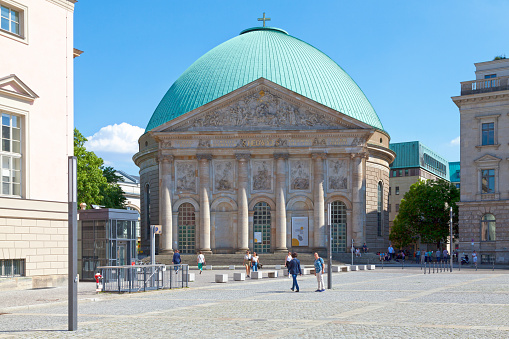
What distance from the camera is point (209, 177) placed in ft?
239

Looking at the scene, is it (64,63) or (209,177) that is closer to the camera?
(64,63)

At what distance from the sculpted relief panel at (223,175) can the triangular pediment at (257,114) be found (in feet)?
11.5

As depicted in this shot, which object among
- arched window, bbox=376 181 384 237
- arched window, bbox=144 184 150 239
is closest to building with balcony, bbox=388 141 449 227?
arched window, bbox=376 181 384 237

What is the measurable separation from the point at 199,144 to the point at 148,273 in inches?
1620

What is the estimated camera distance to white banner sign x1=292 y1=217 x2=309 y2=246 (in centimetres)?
7219

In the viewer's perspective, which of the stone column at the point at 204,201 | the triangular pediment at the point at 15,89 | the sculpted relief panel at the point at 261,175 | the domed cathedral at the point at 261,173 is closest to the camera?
the triangular pediment at the point at 15,89

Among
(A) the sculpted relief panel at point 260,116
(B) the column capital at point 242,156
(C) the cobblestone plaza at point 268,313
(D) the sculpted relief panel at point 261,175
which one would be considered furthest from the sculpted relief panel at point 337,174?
(C) the cobblestone plaza at point 268,313

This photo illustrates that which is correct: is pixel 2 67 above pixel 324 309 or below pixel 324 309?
above

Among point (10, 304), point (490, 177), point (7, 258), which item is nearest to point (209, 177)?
point (490, 177)

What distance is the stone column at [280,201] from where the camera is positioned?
2813 inches

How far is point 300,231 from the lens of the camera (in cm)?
7225

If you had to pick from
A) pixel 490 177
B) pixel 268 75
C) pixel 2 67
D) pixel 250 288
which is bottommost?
pixel 250 288

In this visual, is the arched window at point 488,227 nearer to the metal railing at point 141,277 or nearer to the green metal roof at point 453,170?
the metal railing at point 141,277

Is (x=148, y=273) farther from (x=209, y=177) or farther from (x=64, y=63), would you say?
(x=209, y=177)
